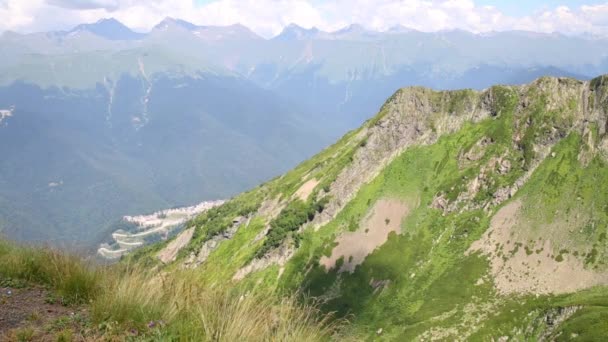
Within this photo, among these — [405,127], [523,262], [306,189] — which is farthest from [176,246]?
[523,262]

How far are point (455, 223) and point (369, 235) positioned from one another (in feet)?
57.5

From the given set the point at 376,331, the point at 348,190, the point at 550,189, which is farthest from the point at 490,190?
the point at 376,331

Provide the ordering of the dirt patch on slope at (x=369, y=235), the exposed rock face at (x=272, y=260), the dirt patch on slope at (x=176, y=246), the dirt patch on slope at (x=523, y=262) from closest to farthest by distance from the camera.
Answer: the dirt patch on slope at (x=523, y=262) → the dirt patch on slope at (x=369, y=235) → the exposed rock face at (x=272, y=260) → the dirt patch on slope at (x=176, y=246)

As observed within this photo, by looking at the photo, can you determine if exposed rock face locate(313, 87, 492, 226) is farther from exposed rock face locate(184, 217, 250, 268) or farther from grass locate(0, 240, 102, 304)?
grass locate(0, 240, 102, 304)

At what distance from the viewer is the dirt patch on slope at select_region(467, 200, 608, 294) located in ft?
257

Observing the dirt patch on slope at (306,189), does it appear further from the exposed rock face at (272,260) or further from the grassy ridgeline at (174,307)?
the grassy ridgeline at (174,307)

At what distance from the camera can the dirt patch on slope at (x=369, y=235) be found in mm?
96875

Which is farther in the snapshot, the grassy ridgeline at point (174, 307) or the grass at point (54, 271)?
the grass at point (54, 271)

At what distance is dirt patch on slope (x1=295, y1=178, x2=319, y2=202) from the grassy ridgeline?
104 meters

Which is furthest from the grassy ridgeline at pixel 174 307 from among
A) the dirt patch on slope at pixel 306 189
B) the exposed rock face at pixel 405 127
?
the dirt patch on slope at pixel 306 189

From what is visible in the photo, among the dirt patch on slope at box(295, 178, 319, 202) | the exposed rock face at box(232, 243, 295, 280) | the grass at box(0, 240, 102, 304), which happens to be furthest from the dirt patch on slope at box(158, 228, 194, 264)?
the grass at box(0, 240, 102, 304)

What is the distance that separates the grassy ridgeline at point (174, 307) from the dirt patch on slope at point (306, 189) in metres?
104

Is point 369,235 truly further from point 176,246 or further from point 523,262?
point 176,246

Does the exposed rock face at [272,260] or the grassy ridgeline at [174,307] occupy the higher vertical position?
the grassy ridgeline at [174,307]
